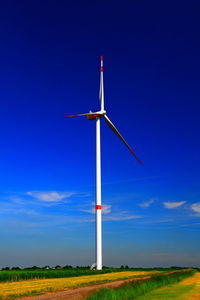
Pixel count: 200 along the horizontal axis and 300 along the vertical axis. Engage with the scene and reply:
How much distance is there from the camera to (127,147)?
8731cm

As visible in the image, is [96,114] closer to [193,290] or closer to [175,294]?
[193,290]

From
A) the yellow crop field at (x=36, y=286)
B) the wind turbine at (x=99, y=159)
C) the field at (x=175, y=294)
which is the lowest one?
the field at (x=175, y=294)

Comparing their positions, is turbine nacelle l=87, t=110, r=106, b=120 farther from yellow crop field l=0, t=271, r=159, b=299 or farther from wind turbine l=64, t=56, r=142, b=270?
yellow crop field l=0, t=271, r=159, b=299

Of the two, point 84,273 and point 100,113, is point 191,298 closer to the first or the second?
point 84,273

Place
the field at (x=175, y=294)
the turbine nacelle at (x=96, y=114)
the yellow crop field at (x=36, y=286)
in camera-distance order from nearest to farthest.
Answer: the yellow crop field at (x=36, y=286)
the field at (x=175, y=294)
the turbine nacelle at (x=96, y=114)

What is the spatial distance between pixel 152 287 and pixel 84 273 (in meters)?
23.7

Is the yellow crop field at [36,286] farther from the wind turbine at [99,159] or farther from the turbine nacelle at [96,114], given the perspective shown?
the turbine nacelle at [96,114]

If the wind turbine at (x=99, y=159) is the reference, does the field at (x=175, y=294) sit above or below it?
below

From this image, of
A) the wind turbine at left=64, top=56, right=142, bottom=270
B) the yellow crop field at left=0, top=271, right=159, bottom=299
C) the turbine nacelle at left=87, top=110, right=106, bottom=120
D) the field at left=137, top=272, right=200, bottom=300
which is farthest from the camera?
the turbine nacelle at left=87, top=110, right=106, bottom=120

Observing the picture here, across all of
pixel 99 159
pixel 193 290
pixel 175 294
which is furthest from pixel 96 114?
pixel 175 294

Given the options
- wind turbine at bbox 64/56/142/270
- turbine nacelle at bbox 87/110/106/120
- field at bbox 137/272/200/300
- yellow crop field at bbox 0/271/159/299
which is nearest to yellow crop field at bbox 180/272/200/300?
field at bbox 137/272/200/300

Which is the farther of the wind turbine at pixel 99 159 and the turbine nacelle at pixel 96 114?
the turbine nacelle at pixel 96 114

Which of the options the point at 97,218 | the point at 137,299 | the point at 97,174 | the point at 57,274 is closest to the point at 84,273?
the point at 57,274

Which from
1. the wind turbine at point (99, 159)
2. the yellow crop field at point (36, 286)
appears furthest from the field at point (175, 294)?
the wind turbine at point (99, 159)
